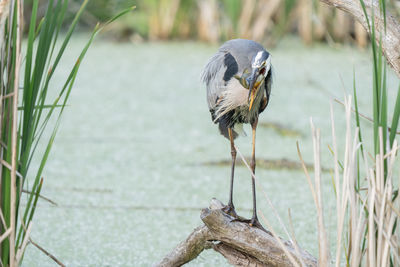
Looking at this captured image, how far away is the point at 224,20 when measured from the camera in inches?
155

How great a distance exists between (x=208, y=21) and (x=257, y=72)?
2875 millimetres

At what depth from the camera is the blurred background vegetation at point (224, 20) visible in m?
3.79

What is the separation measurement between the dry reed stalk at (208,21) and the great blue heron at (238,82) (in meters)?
2.56

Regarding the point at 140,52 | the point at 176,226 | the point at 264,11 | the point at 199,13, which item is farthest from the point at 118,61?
the point at 176,226

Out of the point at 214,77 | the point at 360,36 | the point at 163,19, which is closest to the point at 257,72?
the point at 214,77

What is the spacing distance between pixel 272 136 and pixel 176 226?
3.17 feet

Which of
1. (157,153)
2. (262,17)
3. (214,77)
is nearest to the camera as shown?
(214,77)

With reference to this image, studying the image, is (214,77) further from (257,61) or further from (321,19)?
(321,19)

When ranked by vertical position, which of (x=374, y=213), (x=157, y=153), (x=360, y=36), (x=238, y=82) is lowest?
(x=157, y=153)

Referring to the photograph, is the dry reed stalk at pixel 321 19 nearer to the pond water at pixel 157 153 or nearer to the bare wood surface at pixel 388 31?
the pond water at pixel 157 153

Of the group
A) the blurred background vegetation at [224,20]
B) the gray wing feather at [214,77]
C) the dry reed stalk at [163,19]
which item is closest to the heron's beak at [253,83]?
the gray wing feather at [214,77]

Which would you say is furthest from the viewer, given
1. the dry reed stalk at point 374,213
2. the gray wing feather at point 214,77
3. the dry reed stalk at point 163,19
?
the dry reed stalk at point 163,19

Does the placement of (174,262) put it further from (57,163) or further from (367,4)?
(57,163)

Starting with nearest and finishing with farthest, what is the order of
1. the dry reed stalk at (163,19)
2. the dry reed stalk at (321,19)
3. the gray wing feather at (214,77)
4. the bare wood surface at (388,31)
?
the bare wood surface at (388,31) → the gray wing feather at (214,77) → the dry reed stalk at (321,19) → the dry reed stalk at (163,19)
